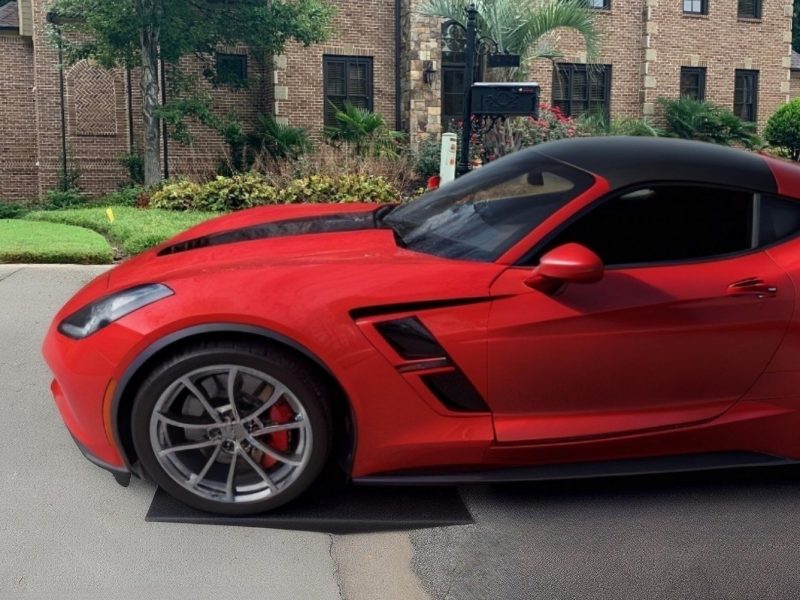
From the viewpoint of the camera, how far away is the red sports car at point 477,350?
10.6ft

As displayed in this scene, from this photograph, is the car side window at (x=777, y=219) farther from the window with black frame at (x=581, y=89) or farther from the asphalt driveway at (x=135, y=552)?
the window with black frame at (x=581, y=89)

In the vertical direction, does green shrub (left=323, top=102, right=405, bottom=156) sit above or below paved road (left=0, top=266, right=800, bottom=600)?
above

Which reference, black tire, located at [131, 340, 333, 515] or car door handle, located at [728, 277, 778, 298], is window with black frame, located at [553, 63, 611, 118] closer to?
car door handle, located at [728, 277, 778, 298]

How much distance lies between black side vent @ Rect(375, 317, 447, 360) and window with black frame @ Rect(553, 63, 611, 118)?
70.4 feet

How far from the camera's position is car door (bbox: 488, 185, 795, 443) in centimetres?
326

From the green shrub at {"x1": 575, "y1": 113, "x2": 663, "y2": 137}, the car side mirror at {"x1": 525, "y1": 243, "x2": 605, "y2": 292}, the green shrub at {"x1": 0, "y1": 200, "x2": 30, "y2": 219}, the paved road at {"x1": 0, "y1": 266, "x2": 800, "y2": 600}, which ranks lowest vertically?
the paved road at {"x1": 0, "y1": 266, "x2": 800, "y2": 600}

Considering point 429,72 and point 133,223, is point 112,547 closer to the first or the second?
point 133,223

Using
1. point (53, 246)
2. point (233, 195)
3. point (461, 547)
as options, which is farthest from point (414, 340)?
point (233, 195)

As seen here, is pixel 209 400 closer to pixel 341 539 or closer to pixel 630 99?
pixel 341 539

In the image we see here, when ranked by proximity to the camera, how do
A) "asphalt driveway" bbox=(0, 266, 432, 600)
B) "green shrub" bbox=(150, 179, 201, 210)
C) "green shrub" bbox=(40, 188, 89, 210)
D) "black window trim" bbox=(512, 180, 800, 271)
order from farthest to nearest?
"green shrub" bbox=(40, 188, 89, 210) → "green shrub" bbox=(150, 179, 201, 210) → "black window trim" bbox=(512, 180, 800, 271) → "asphalt driveway" bbox=(0, 266, 432, 600)

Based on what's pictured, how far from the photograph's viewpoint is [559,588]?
296 centimetres

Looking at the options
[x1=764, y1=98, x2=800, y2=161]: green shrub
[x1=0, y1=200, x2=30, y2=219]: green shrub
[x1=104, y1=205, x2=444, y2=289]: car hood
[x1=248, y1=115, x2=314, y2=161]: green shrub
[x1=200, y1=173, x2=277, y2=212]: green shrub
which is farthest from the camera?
[x1=764, y1=98, x2=800, y2=161]: green shrub

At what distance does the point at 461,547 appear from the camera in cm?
323

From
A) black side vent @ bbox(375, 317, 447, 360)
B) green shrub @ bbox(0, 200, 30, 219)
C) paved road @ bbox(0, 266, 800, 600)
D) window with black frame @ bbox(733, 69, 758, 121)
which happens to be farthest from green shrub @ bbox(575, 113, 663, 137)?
black side vent @ bbox(375, 317, 447, 360)
